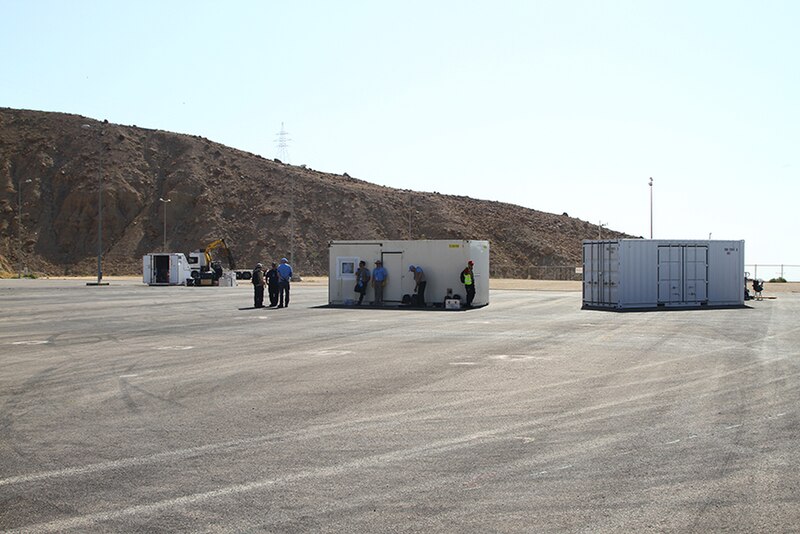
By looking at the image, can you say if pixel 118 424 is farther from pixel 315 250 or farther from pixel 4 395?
pixel 315 250

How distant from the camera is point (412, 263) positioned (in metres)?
33.3

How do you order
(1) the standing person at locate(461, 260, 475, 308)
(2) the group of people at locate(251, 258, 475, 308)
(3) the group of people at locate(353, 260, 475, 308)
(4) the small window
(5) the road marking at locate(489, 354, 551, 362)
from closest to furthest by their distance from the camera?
(5) the road marking at locate(489, 354, 551, 362), (1) the standing person at locate(461, 260, 475, 308), (3) the group of people at locate(353, 260, 475, 308), (2) the group of people at locate(251, 258, 475, 308), (4) the small window

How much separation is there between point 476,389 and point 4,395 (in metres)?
6.08

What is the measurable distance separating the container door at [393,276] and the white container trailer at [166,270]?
32.1 meters

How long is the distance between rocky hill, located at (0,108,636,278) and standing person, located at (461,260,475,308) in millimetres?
57025

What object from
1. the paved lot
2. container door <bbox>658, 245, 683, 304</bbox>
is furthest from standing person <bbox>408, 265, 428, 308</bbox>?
the paved lot

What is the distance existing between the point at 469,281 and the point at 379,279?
3554 mm

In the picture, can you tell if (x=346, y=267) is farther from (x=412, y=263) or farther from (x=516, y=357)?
(x=516, y=357)

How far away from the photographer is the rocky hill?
98.2 m

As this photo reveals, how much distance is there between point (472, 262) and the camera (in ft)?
105

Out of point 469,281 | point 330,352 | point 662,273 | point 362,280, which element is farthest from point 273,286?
point 330,352

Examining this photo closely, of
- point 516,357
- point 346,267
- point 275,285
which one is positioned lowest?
point 516,357

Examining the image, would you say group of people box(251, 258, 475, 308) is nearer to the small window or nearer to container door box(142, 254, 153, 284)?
the small window

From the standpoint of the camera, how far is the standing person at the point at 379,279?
33.2 meters
